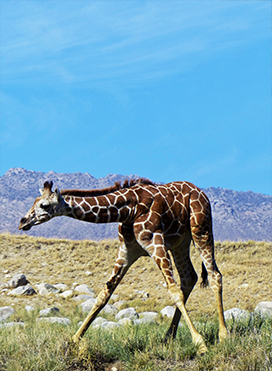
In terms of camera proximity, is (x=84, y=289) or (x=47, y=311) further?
(x=84, y=289)

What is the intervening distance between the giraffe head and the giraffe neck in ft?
0.93

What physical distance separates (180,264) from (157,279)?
13160mm

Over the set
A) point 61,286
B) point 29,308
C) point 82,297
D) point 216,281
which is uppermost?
point 216,281

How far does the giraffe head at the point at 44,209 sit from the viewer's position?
7.29m

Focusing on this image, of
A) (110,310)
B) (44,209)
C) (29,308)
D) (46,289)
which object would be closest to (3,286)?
(46,289)

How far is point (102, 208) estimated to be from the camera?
7789 millimetres

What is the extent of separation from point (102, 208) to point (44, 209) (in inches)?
41.4

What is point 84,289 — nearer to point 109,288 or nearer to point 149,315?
point 149,315

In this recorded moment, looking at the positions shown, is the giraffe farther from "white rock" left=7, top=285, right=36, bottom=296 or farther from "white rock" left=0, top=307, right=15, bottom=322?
"white rock" left=7, top=285, right=36, bottom=296

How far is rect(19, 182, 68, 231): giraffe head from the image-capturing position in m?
7.29

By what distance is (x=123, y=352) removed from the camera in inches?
298

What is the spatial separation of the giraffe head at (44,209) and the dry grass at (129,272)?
1077cm

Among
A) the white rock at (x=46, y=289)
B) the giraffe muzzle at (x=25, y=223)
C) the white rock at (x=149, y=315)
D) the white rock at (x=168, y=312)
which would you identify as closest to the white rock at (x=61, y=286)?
the white rock at (x=46, y=289)

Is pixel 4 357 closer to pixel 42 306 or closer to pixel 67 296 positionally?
pixel 42 306
